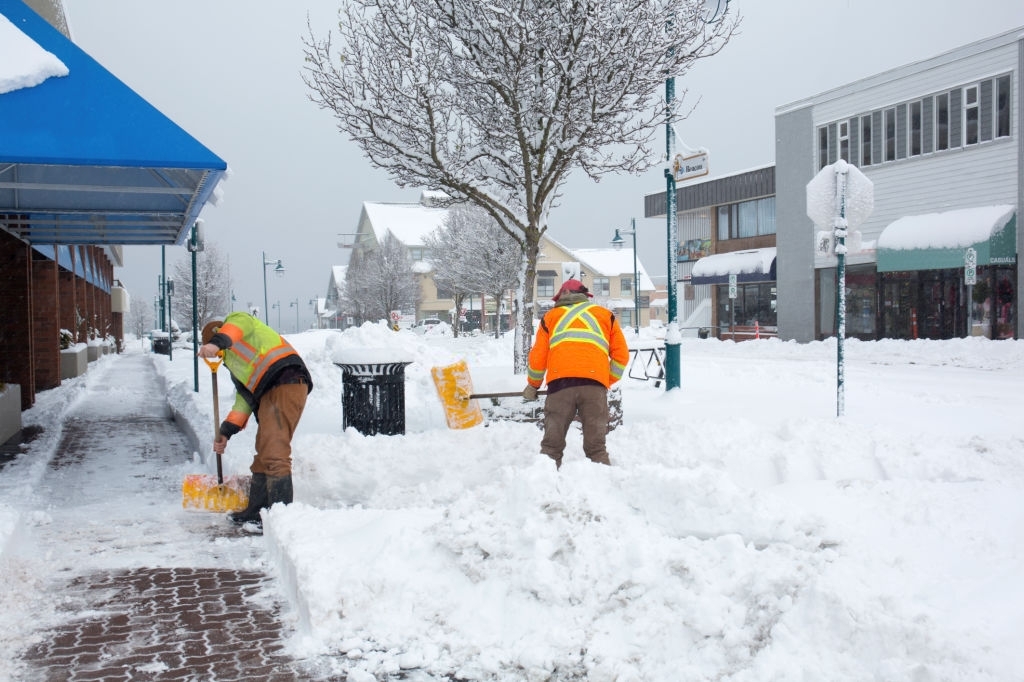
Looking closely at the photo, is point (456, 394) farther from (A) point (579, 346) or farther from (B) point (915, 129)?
(B) point (915, 129)

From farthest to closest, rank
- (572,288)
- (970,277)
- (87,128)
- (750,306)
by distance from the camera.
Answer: (750,306) → (970,277) → (572,288) → (87,128)

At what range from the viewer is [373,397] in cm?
836

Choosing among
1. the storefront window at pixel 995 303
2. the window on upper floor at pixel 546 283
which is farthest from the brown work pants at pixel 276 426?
the window on upper floor at pixel 546 283

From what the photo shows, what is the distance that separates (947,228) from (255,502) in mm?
22620

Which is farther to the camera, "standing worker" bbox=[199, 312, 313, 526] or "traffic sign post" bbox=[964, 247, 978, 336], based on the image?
"traffic sign post" bbox=[964, 247, 978, 336]

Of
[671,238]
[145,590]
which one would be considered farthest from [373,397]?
[671,238]

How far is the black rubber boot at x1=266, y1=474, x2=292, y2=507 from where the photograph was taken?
19.9ft

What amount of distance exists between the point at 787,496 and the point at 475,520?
9.37 ft

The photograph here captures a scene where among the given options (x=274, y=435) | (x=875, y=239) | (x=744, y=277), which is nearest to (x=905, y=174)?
(x=875, y=239)

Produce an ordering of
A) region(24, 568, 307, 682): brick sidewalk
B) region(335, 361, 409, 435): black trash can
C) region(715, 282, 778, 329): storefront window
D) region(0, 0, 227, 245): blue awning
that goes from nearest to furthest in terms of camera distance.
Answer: region(24, 568, 307, 682): brick sidewalk → region(0, 0, 227, 245): blue awning → region(335, 361, 409, 435): black trash can → region(715, 282, 778, 329): storefront window

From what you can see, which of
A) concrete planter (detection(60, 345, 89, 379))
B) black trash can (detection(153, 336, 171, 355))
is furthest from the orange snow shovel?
black trash can (detection(153, 336, 171, 355))

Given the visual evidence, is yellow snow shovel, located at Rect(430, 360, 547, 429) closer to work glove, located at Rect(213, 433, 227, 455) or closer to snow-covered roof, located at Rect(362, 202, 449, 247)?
work glove, located at Rect(213, 433, 227, 455)

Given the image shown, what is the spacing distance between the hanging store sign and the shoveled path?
7097 millimetres

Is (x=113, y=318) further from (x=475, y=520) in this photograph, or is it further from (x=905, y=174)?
(x=475, y=520)
